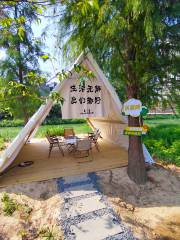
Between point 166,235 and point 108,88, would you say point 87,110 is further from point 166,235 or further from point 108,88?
point 166,235

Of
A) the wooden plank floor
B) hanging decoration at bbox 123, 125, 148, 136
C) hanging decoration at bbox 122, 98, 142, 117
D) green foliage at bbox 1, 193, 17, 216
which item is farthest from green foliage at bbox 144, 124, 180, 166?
green foliage at bbox 1, 193, 17, 216

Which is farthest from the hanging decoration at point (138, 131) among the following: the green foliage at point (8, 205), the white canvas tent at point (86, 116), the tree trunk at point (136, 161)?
the green foliage at point (8, 205)

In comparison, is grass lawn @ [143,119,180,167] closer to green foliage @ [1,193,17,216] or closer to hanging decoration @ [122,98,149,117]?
hanging decoration @ [122,98,149,117]

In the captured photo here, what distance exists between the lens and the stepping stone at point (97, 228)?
13.4 feet

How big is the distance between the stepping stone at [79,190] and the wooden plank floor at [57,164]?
0.73 m

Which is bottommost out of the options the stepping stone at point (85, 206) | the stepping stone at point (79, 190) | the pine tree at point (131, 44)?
the stepping stone at point (85, 206)

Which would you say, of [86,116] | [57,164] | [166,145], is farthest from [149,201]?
[166,145]

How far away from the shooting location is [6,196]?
5.08 m

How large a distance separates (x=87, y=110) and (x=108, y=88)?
1010mm

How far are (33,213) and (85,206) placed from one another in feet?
3.66

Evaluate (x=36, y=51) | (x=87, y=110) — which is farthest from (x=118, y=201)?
(x=36, y=51)

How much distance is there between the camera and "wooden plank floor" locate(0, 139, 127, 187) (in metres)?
6.11

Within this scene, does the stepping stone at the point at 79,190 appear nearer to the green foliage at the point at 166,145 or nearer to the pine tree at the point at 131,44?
the pine tree at the point at 131,44

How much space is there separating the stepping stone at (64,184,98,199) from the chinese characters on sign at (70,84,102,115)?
2.59 metres
